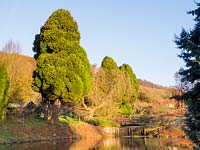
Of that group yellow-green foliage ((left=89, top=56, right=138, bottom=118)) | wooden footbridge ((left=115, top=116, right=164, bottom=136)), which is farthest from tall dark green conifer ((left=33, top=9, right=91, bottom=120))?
wooden footbridge ((left=115, top=116, right=164, bottom=136))

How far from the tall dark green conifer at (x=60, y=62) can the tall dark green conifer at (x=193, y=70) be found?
21.6 metres

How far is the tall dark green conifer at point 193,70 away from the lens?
834 cm

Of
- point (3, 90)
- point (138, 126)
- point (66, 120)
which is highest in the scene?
point (3, 90)

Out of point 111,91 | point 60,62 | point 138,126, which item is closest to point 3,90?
point 60,62

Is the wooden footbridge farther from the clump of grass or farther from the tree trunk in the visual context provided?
the tree trunk

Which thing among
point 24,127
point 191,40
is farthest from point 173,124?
point 191,40

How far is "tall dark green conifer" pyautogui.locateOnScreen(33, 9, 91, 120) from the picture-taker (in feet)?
98.7

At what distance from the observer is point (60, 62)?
99.8 feet

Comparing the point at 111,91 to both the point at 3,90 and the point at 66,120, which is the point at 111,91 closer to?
the point at 66,120

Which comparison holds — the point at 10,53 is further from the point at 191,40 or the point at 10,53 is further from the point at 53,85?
the point at 191,40

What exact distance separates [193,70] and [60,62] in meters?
22.7

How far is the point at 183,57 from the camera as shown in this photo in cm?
880

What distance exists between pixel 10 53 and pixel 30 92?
4390mm

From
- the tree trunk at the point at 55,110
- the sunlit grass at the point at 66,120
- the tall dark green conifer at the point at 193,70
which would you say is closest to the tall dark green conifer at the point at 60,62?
the tree trunk at the point at 55,110
